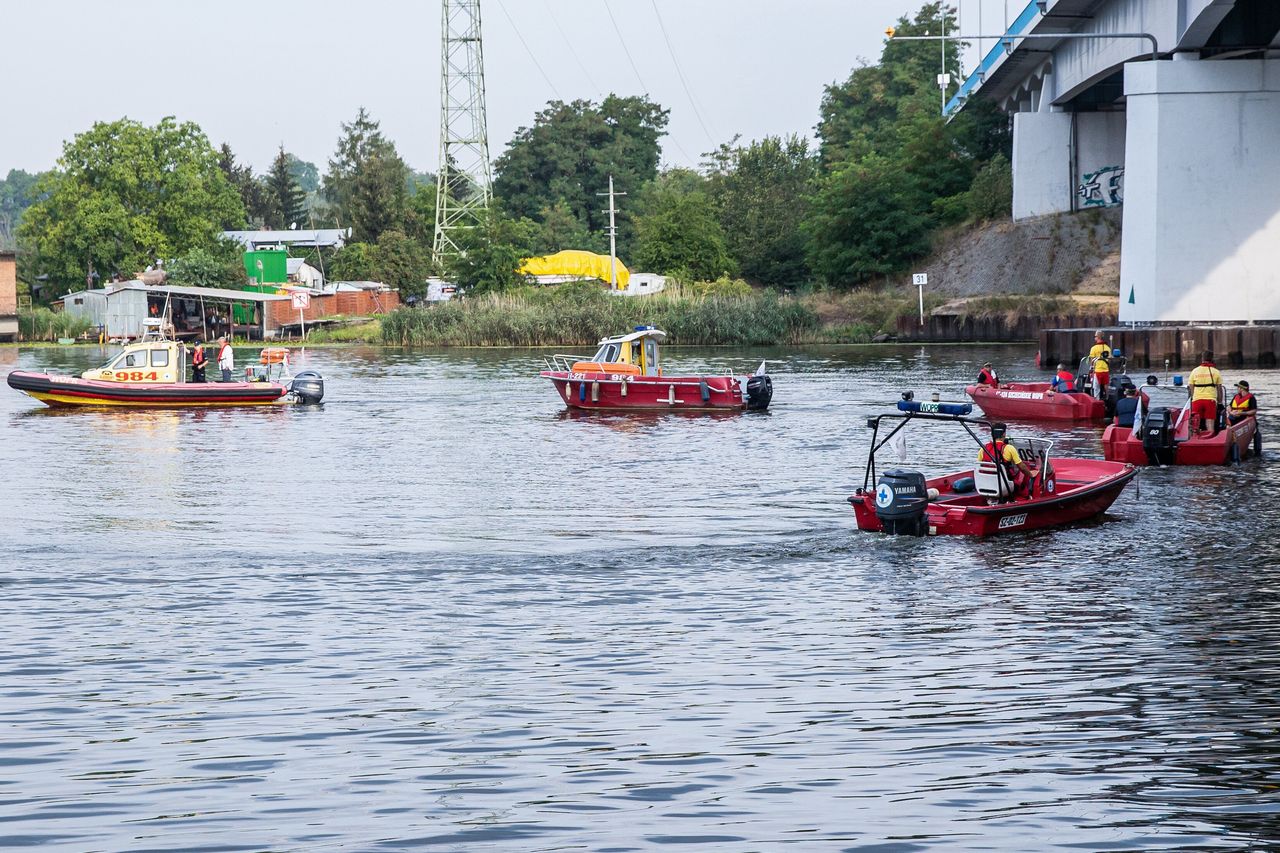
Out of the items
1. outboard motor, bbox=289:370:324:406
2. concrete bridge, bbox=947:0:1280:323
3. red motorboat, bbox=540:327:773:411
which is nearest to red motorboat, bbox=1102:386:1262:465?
red motorboat, bbox=540:327:773:411

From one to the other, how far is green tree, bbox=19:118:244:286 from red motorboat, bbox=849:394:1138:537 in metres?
90.4

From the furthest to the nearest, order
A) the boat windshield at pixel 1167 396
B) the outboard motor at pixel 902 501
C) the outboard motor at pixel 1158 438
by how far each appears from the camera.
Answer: the boat windshield at pixel 1167 396 < the outboard motor at pixel 1158 438 < the outboard motor at pixel 902 501

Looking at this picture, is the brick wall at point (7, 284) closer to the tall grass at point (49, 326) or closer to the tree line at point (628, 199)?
the tall grass at point (49, 326)

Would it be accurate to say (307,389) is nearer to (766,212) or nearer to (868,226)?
(868,226)

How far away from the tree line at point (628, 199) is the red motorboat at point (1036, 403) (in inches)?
1911

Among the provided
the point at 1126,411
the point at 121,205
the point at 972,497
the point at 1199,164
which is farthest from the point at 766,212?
the point at 972,497

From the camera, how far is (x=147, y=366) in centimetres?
4356

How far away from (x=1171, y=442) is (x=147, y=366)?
28.7 metres

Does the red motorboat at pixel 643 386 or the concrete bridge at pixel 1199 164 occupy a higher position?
the concrete bridge at pixel 1199 164

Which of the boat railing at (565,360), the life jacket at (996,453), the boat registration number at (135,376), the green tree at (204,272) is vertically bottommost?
the life jacket at (996,453)

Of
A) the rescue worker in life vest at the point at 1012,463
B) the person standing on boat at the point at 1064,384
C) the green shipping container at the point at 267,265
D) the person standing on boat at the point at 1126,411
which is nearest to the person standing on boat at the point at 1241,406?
the person standing on boat at the point at 1126,411

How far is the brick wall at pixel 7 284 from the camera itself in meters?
87.8

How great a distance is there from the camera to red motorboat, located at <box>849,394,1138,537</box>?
1948cm

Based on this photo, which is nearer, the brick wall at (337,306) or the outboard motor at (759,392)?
the outboard motor at (759,392)
